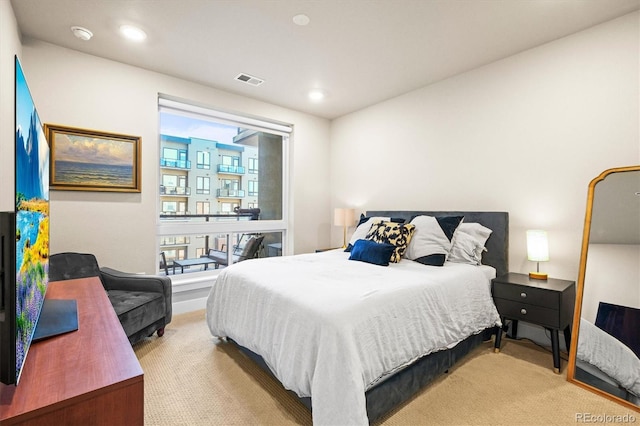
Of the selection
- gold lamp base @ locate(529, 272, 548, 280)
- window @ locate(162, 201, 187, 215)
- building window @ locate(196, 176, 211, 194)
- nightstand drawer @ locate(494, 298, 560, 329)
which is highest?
building window @ locate(196, 176, 211, 194)

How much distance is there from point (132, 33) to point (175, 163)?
1384mm

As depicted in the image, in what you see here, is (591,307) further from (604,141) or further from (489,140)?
(489,140)

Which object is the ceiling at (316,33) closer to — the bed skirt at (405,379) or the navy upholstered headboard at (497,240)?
the navy upholstered headboard at (497,240)

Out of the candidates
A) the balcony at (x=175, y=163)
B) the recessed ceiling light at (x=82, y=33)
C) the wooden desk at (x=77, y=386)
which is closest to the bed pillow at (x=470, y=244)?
the wooden desk at (x=77, y=386)

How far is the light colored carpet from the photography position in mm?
1740

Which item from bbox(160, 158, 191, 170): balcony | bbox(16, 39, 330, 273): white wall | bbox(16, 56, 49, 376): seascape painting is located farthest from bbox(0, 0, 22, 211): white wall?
bbox(160, 158, 191, 170): balcony

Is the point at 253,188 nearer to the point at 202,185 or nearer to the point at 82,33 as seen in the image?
the point at 202,185

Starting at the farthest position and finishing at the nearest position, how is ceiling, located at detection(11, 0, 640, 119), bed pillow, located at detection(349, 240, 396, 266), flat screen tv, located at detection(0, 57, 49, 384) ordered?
bed pillow, located at detection(349, 240, 396, 266)
ceiling, located at detection(11, 0, 640, 119)
flat screen tv, located at detection(0, 57, 49, 384)

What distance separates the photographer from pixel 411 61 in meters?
2.98

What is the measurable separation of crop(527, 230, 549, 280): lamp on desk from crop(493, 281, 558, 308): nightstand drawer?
0.31m

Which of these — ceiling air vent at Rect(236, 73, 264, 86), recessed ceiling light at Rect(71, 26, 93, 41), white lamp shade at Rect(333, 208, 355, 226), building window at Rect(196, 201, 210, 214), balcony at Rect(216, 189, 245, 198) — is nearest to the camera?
recessed ceiling light at Rect(71, 26, 93, 41)

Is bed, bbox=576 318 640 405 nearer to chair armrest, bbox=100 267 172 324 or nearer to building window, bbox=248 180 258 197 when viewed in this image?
chair armrest, bbox=100 267 172 324

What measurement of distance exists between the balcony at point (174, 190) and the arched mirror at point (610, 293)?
3.83m

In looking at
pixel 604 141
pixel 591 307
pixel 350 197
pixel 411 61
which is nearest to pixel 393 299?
pixel 591 307
